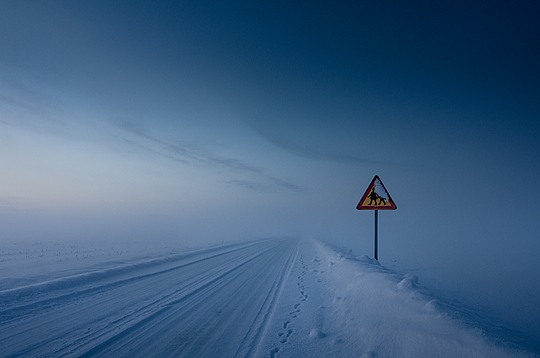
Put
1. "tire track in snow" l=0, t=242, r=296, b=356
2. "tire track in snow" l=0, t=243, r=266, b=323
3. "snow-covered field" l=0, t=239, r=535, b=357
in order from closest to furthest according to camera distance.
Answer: "snow-covered field" l=0, t=239, r=535, b=357 → "tire track in snow" l=0, t=242, r=296, b=356 → "tire track in snow" l=0, t=243, r=266, b=323

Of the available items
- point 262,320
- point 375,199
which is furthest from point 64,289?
point 375,199

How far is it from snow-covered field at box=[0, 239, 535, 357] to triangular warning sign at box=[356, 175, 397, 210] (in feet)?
7.05

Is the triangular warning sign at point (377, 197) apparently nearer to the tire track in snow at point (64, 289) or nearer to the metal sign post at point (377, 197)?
the metal sign post at point (377, 197)

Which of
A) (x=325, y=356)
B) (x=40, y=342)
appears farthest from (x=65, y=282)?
(x=325, y=356)

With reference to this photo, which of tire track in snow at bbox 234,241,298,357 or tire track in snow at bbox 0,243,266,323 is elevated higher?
tire track in snow at bbox 234,241,298,357

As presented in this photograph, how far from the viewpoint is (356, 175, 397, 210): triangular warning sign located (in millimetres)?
8516

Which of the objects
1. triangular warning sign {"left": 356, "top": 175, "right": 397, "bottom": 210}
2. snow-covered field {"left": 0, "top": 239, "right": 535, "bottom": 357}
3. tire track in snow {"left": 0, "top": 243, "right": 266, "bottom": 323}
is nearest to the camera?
snow-covered field {"left": 0, "top": 239, "right": 535, "bottom": 357}

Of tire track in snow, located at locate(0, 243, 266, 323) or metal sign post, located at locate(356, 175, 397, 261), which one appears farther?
metal sign post, located at locate(356, 175, 397, 261)

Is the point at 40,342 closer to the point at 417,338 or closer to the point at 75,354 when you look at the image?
the point at 75,354

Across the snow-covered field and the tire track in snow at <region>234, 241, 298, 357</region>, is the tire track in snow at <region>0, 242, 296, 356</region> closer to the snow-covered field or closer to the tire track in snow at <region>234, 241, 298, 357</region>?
the snow-covered field

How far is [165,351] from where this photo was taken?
3.96 m

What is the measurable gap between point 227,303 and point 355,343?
127 inches

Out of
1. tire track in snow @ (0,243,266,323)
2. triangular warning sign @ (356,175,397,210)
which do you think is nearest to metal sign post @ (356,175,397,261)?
triangular warning sign @ (356,175,397,210)

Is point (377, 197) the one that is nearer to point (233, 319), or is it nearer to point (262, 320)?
point (262, 320)
